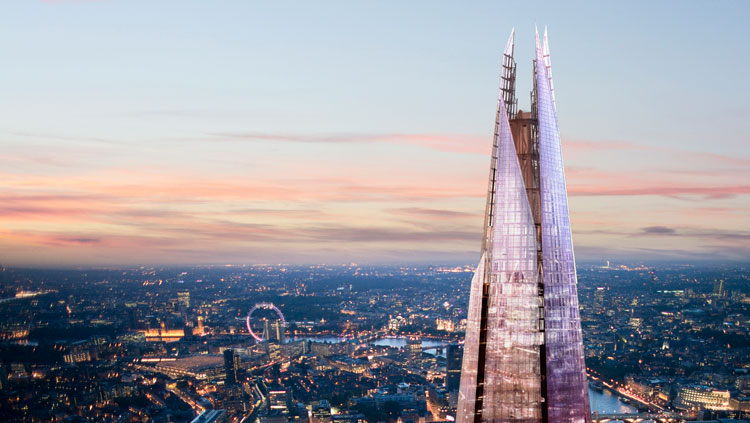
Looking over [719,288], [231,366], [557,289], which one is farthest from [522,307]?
[719,288]

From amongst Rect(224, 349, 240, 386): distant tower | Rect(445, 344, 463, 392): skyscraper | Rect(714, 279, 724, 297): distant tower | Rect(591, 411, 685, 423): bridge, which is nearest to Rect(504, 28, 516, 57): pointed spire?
Rect(591, 411, 685, 423): bridge

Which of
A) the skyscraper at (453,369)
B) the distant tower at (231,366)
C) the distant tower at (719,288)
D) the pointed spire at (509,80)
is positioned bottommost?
the distant tower at (231,366)

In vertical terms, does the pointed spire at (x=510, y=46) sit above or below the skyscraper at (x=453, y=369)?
above

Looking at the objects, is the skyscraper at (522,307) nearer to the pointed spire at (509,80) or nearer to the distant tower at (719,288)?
the pointed spire at (509,80)

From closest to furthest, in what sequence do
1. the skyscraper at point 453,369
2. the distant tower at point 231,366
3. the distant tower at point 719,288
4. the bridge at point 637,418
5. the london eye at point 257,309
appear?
1. the bridge at point 637,418
2. the skyscraper at point 453,369
3. the distant tower at point 231,366
4. the london eye at point 257,309
5. the distant tower at point 719,288

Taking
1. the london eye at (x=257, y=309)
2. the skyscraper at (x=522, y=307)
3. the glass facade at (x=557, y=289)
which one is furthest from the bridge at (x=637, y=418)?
the london eye at (x=257, y=309)

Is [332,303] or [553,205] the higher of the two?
[553,205]

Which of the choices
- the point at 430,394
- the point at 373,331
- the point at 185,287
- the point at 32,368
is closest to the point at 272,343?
the point at 373,331

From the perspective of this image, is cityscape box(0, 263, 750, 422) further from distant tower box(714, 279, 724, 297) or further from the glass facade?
the glass facade

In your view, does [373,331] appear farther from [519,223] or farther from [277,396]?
[519,223]
